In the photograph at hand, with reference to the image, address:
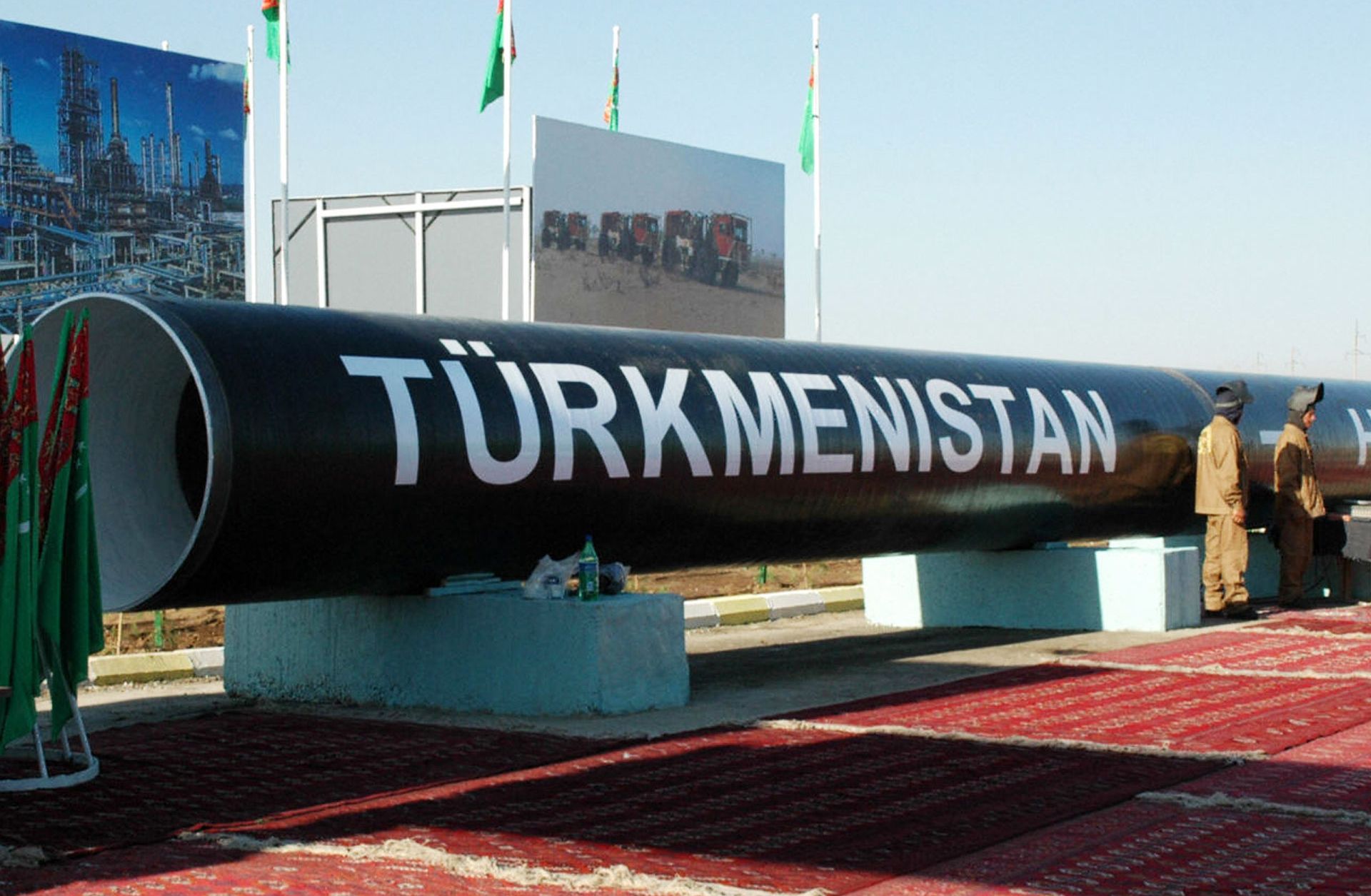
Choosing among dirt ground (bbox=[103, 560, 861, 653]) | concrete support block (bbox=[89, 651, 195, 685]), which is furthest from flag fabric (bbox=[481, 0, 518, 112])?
concrete support block (bbox=[89, 651, 195, 685])

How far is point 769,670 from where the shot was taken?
11594mm

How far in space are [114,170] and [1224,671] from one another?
2613cm

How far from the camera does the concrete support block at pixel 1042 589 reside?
13.6m

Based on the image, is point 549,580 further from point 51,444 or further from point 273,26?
point 273,26

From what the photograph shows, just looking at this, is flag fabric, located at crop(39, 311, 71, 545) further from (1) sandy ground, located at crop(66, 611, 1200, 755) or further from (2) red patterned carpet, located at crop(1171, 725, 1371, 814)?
(2) red patterned carpet, located at crop(1171, 725, 1371, 814)

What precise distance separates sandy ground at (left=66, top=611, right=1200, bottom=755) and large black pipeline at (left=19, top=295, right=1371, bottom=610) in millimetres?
756

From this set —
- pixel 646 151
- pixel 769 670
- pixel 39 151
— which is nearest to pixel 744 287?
pixel 646 151

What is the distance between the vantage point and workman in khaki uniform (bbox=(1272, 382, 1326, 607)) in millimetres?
15320

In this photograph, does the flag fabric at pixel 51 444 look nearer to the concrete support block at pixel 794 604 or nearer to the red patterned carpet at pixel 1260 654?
the red patterned carpet at pixel 1260 654

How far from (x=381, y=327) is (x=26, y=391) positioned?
7.51ft

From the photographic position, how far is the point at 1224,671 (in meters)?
11.2

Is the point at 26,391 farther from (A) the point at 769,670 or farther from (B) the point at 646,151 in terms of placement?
(B) the point at 646,151

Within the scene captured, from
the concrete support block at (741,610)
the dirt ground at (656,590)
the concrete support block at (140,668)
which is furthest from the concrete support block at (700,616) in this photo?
the concrete support block at (140,668)

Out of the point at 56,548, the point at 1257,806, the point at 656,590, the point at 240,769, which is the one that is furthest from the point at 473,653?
the point at 656,590
